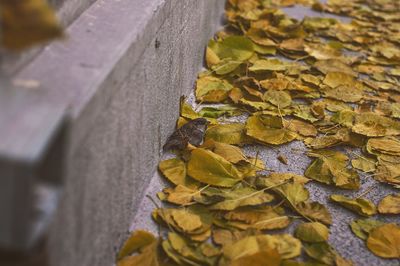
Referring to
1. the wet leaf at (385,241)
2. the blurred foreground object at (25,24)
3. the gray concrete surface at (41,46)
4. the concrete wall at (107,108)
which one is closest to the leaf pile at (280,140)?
the wet leaf at (385,241)

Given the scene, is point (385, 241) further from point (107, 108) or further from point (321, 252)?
point (107, 108)

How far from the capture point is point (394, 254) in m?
1.42

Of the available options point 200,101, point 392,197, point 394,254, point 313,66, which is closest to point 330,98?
point 313,66

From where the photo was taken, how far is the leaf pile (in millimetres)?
1385


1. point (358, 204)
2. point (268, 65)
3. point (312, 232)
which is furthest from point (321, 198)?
point (268, 65)

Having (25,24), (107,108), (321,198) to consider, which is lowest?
(321,198)

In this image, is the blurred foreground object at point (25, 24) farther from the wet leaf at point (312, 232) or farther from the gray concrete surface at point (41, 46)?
the wet leaf at point (312, 232)

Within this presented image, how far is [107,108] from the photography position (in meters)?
1.12

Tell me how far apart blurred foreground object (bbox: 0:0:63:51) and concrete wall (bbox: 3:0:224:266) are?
106 millimetres

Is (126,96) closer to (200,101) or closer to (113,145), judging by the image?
(113,145)

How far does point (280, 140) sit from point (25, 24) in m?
1.09

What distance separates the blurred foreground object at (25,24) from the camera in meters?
0.83

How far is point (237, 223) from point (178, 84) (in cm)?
56

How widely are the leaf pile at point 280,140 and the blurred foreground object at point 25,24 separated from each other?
0.60 m
